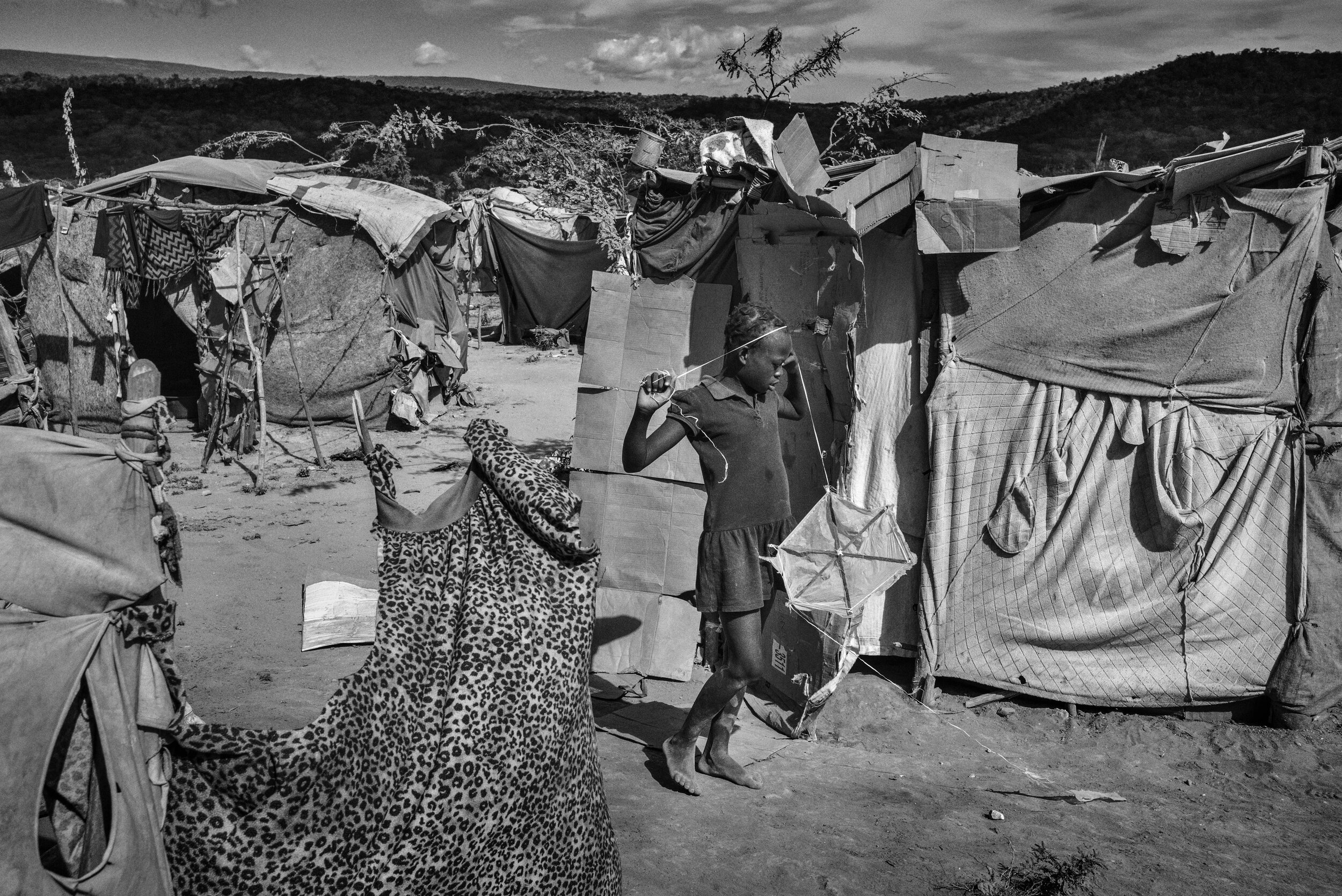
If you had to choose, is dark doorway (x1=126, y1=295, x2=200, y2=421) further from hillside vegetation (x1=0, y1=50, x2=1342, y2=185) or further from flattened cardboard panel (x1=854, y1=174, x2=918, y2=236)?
hillside vegetation (x1=0, y1=50, x2=1342, y2=185)

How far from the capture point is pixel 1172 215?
4738mm

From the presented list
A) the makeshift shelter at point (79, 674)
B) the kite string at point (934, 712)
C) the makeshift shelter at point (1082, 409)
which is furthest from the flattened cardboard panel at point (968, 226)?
the makeshift shelter at point (79, 674)

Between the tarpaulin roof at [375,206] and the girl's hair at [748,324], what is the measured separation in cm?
832

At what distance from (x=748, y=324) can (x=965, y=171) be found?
5.13 ft

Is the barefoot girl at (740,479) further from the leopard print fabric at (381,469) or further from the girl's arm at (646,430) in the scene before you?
the leopard print fabric at (381,469)

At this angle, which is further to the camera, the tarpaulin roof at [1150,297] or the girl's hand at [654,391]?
the tarpaulin roof at [1150,297]

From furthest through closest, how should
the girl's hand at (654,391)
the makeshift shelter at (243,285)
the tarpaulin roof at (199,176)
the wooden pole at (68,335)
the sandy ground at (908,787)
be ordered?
1. the tarpaulin roof at (199,176)
2. the wooden pole at (68,335)
3. the makeshift shelter at (243,285)
4. the sandy ground at (908,787)
5. the girl's hand at (654,391)

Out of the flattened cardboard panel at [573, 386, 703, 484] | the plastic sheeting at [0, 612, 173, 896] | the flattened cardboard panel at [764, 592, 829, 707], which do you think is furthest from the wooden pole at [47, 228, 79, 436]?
the plastic sheeting at [0, 612, 173, 896]

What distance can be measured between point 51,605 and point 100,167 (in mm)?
31412

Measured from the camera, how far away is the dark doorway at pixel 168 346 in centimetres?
1231

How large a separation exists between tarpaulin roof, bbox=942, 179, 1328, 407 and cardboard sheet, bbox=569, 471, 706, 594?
75.2 inches

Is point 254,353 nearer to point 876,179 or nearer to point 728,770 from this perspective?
point 876,179

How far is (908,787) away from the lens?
4445mm

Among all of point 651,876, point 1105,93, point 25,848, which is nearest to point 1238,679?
point 651,876
